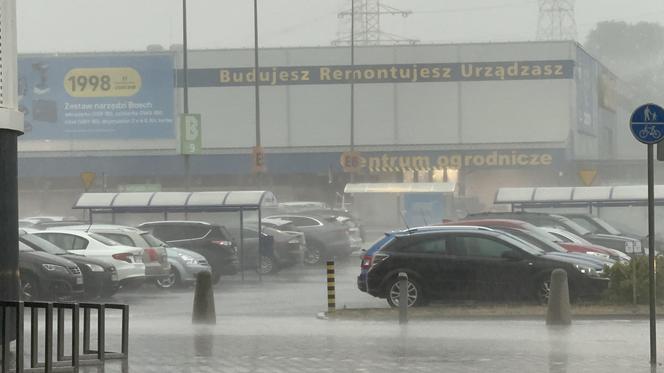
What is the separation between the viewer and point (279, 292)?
32031 millimetres

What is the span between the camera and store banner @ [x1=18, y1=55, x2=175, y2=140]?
83.4 meters

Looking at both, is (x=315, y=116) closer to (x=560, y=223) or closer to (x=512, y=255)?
(x=560, y=223)

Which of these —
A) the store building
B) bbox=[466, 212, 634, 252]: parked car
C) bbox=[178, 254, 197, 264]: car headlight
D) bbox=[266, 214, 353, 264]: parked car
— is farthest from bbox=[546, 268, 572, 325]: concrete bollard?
the store building

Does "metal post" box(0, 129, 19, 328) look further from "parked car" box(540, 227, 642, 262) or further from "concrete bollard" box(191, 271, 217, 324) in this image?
"parked car" box(540, 227, 642, 262)

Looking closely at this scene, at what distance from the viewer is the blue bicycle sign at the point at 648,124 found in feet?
53.6

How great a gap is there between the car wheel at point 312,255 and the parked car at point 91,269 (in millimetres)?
13735

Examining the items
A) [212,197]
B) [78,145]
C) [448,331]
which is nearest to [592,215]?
[212,197]

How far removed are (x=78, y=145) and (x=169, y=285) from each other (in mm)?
52817

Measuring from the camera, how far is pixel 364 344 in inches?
729

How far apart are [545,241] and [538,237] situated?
0.56 feet

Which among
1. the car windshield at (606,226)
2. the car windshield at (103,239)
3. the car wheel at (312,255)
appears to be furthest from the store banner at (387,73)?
the car windshield at (103,239)

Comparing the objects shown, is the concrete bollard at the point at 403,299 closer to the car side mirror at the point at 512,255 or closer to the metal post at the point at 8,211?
the car side mirror at the point at 512,255

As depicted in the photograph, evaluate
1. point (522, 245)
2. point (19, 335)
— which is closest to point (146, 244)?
point (522, 245)

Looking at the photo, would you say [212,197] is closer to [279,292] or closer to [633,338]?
[279,292]
